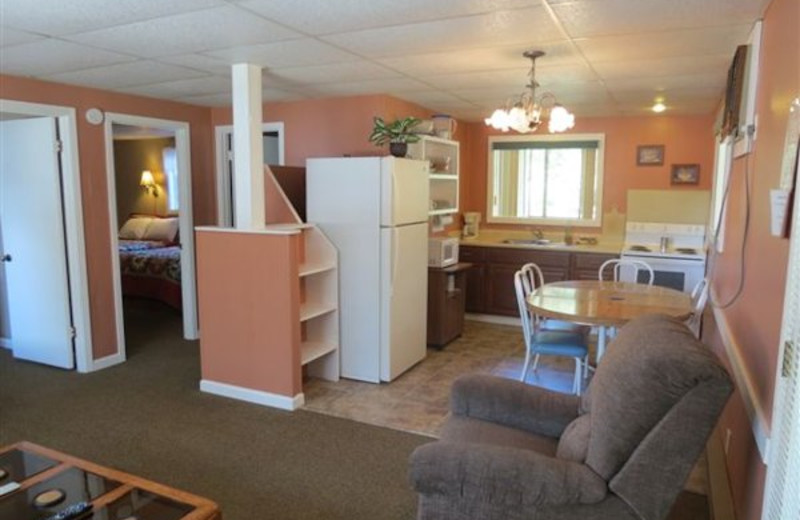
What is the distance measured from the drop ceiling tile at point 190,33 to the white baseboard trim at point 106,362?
8.49 feet

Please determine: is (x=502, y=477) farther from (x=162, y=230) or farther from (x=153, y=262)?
(x=162, y=230)

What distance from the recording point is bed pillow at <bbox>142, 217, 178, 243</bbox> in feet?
25.8

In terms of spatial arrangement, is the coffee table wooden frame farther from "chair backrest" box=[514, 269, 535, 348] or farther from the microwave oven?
the microwave oven

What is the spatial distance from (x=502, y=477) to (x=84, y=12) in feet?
8.70

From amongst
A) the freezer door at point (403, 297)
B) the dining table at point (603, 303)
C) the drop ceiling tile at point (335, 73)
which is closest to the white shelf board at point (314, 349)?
the freezer door at point (403, 297)

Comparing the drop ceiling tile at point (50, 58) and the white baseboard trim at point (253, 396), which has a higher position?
the drop ceiling tile at point (50, 58)

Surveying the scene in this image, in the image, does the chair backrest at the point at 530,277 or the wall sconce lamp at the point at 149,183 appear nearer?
the chair backrest at the point at 530,277

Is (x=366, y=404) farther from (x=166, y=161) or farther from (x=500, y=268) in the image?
(x=166, y=161)

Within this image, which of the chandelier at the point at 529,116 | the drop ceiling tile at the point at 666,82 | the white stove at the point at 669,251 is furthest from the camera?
the white stove at the point at 669,251

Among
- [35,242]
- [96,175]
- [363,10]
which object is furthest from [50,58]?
[363,10]

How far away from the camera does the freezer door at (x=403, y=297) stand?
4.14 m

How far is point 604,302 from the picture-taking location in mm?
3562

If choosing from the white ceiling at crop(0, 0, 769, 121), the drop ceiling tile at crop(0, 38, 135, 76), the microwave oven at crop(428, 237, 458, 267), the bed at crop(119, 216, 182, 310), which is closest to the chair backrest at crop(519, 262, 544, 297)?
the microwave oven at crop(428, 237, 458, 267)

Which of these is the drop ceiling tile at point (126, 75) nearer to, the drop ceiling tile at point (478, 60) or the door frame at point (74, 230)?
the door frame at point (74, 230)
